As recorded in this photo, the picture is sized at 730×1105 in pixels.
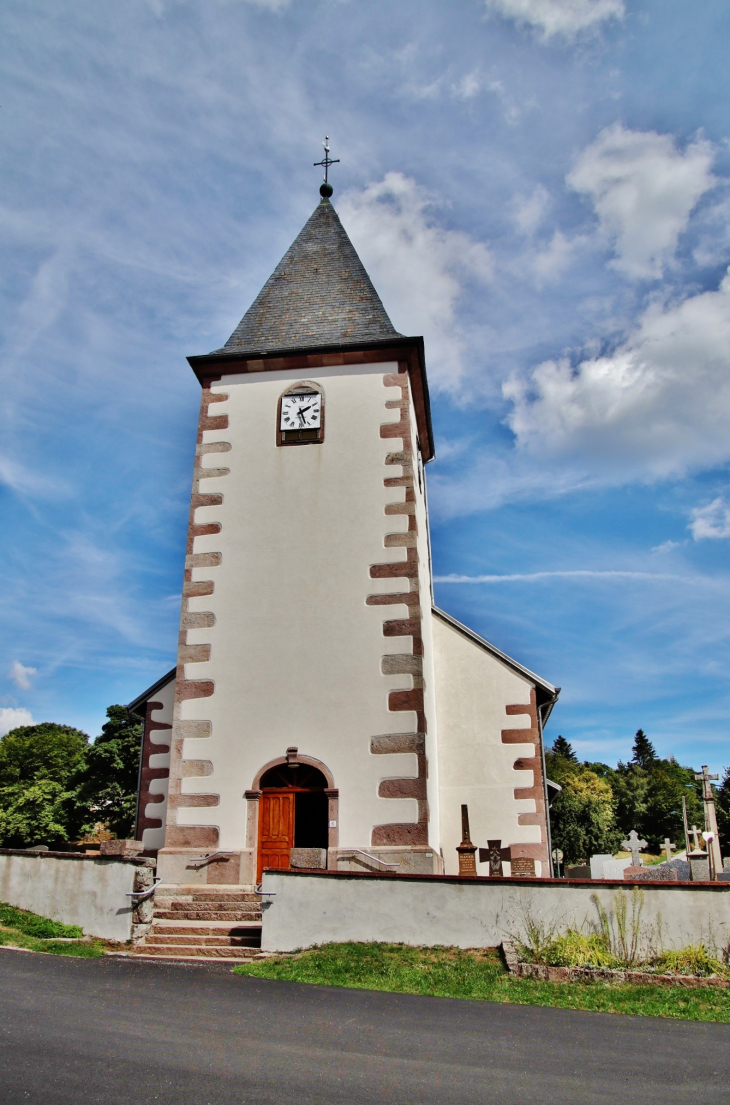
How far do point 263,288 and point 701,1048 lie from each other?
16037 millimetres

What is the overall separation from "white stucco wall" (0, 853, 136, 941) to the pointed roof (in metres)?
9.71

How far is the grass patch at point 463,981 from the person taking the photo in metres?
7.77

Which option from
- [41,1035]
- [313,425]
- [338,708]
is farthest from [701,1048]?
[313,425]

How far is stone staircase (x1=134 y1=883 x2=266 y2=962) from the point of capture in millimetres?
10602

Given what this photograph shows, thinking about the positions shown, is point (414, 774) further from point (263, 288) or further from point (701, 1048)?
point (263, 288)

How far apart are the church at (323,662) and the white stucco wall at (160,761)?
3cm

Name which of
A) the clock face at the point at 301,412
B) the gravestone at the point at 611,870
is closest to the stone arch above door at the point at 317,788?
the clock face at the point at 301,412

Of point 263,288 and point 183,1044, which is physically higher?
point 263,288

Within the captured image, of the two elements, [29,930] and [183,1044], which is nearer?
[183,1044]

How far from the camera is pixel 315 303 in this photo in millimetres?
17328

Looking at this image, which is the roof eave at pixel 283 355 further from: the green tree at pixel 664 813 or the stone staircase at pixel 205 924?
the green tree at pixel 664 813

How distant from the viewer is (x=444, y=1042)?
6309 millimetres

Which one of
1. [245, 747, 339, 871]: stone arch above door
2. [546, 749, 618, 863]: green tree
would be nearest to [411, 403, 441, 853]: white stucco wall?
[245, 747, 339, 871]: stone arch above door

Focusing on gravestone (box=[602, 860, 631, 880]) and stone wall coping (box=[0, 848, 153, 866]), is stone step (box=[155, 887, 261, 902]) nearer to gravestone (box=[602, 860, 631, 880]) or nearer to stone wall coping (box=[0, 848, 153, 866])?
stone wall coping (box=[0, 848, 153, 866])
